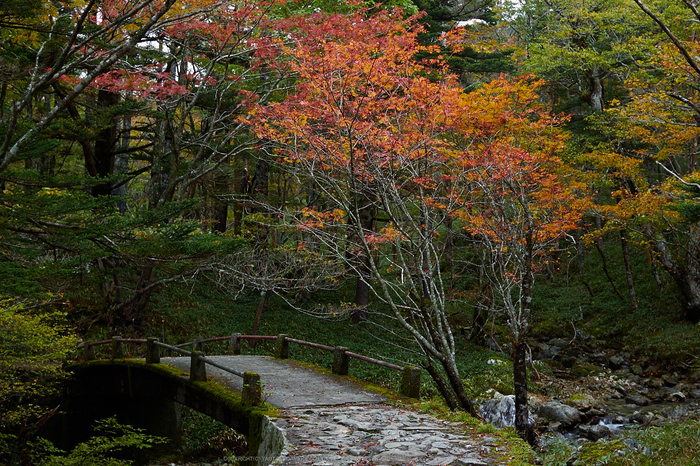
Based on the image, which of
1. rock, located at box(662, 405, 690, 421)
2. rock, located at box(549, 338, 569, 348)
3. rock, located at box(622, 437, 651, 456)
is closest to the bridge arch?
rock, located at box(622, 437, 651, 456)

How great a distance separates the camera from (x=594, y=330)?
75.9ft

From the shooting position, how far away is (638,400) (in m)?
15.7

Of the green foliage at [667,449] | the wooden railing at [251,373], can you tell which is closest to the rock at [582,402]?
the green foliage at [667,449]

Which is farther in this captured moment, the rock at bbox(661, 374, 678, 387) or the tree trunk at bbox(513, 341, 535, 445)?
the rock at bbox(661, 374, 678, 387)

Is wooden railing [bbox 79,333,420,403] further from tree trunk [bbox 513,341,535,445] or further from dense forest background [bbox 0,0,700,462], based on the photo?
tree trunk [bbox 513,341,535,445]

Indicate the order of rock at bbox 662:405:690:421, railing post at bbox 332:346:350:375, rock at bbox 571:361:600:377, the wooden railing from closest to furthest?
1. the wooden railing
2. railing post at bbox 332:346:350:375
3. rock at bbox 662:405:690:421
4. rock at bbox 571:361:600:377

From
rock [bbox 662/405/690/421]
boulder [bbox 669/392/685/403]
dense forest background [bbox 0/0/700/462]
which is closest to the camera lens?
dense forest background [bbox 0/0/700/462]

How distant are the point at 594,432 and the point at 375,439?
8.34 m

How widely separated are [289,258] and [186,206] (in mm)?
9179

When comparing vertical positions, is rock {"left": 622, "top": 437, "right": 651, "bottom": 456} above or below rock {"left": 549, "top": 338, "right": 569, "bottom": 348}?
above

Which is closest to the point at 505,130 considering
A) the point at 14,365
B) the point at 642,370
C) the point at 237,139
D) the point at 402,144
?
the point at 402,144

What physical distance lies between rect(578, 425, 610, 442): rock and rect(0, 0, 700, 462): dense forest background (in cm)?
318

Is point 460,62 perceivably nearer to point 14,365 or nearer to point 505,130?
point 505,130

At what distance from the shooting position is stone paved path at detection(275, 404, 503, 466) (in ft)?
20.4
